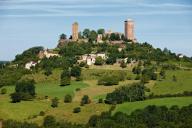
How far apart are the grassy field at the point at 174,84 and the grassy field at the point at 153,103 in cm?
229

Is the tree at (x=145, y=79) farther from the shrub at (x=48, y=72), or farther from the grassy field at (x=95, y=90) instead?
the shrub at (x=48, y=72)

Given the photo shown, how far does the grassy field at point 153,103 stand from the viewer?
94.0 ft

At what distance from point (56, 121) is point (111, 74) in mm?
11971

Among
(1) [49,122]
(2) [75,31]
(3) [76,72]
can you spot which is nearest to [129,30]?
(2) [75,31]

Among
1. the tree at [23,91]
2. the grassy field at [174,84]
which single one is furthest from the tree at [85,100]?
the grassy field at [174,84]

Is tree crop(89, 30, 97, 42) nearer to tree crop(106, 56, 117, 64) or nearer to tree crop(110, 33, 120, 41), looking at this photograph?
tree crop(110, 33, 120, 41)

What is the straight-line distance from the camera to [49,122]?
26766 millimetres

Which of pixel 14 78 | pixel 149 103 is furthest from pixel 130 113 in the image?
pixel 14 78

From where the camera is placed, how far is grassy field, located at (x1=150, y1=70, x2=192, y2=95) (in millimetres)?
32531

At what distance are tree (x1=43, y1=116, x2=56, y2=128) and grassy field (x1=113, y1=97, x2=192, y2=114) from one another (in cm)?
353

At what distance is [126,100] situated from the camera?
3183cm

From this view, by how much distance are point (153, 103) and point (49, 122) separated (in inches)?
230

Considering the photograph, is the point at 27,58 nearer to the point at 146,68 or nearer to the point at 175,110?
the point at 146,68

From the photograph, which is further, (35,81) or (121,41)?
(121,41)
